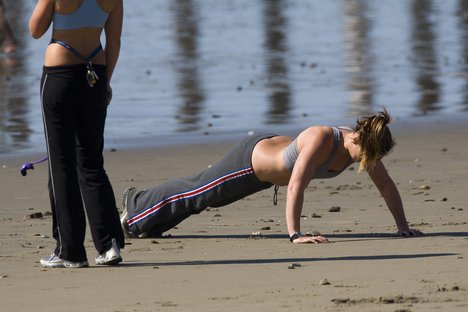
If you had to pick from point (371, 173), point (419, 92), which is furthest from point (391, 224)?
point (419, 92)

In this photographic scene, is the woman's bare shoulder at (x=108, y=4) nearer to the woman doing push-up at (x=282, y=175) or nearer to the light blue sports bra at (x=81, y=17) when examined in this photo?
the light blue sports bra at (x=81, y=17)

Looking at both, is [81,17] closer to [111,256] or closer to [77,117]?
[77,117]

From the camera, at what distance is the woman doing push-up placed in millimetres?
7141

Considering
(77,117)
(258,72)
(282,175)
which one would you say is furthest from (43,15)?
(258,72)

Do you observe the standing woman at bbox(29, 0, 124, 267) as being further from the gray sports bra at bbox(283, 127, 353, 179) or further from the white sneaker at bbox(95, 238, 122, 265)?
the gray sports bra at bbox(283, 127, 353, 179)

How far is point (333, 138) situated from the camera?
7336 millimetres

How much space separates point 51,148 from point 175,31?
1929cm

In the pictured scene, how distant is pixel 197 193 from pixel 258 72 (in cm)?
1089

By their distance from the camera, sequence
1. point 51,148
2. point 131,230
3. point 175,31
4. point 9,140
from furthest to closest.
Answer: point 175,31 → point 9,140 → point 131,230 → point 51,148

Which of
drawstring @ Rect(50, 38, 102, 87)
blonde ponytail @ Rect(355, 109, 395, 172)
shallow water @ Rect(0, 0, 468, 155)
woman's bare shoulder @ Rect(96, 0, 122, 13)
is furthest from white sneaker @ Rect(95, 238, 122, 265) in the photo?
shallow water @ Rect(0, 0, 468, 155)

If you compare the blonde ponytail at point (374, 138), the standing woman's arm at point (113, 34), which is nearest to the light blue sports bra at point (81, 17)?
the standing woman's arm at point (113, 34)

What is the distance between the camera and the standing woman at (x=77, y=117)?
6.40 m

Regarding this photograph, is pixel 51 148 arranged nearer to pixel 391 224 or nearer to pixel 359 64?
pixel 391 224

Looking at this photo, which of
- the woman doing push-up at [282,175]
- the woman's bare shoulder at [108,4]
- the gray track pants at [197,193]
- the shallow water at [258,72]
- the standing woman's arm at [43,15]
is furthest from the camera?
the shallow water at [258,72]
